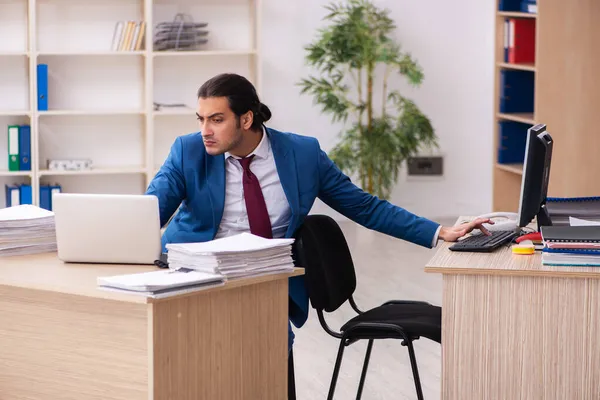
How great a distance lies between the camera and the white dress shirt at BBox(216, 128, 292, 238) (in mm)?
3416

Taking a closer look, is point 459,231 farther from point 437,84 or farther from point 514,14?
point 437,84

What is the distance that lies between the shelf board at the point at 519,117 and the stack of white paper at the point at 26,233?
14.3 ft

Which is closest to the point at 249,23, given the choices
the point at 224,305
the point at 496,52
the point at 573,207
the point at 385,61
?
the point at 385,61

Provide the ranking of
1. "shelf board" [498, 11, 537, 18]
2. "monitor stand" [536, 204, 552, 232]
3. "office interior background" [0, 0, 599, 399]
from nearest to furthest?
"monitor stand" [536, 204, 552, 232]
"office interior background" [0, 0, 599, 399]
"shelf board" [498, 11, 537, 18]

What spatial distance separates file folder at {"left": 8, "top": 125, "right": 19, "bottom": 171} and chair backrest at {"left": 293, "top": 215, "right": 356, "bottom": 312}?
4.28m

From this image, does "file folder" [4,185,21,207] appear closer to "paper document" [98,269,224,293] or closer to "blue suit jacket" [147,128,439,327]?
"blue suit jacket" [147,128,439,327]

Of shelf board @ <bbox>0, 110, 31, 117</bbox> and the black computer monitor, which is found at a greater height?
shelf board @ <bbox>0, 110, 31, 117</bbox>

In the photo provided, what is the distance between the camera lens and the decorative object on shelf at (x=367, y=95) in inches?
294

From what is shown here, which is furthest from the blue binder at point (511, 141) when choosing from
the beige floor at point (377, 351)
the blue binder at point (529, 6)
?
the beige floor at point (377, 351)

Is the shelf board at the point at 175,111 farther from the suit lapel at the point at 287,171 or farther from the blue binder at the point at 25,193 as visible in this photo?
the suit lapel at the point at 287,171

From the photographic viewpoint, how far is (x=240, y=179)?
344 centimetres

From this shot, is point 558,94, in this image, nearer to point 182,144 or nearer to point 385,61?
point 385,61

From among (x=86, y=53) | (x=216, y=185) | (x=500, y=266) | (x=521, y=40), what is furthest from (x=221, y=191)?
(x=521, y=40)

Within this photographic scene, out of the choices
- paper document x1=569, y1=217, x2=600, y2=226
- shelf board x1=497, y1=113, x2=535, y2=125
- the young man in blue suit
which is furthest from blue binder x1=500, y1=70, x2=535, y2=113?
the young man in blue suit
